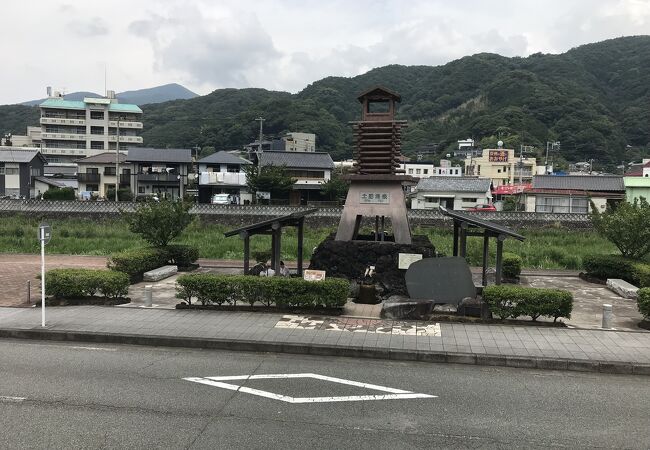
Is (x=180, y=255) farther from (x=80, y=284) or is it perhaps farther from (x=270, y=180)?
(x=270, y=180)

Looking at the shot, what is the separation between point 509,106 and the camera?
95750 mm

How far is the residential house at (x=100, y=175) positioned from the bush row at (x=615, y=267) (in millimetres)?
50215

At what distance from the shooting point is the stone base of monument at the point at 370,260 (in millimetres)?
14000

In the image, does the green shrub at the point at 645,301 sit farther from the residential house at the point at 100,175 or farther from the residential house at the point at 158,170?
the residential house at the point at 100,175

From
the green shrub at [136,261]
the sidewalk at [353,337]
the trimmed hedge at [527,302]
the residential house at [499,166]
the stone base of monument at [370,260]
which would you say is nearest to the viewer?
the sidewalk at [353,337]

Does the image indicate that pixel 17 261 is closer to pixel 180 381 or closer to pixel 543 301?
pixel 180 381

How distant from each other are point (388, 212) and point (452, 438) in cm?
→ 982

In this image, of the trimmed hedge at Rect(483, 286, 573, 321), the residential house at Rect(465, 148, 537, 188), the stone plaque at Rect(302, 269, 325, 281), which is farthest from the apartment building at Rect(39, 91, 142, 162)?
the trimmed hedge at Rect(483, 286, 573, 321)

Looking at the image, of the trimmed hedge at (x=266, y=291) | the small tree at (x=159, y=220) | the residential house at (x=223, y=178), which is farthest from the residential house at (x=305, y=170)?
the trimmed hedge at (x=266, y=291)

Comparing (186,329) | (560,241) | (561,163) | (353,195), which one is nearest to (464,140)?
→ (561,163)

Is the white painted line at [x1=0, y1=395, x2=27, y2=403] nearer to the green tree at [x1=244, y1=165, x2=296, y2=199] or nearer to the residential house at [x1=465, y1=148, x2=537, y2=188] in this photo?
the green tree at [x1=244, y1=165, x2=296, y2=199]

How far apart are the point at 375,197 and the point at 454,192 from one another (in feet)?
137

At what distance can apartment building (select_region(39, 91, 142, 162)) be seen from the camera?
72.6 metres

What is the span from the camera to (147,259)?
56.1 ft
